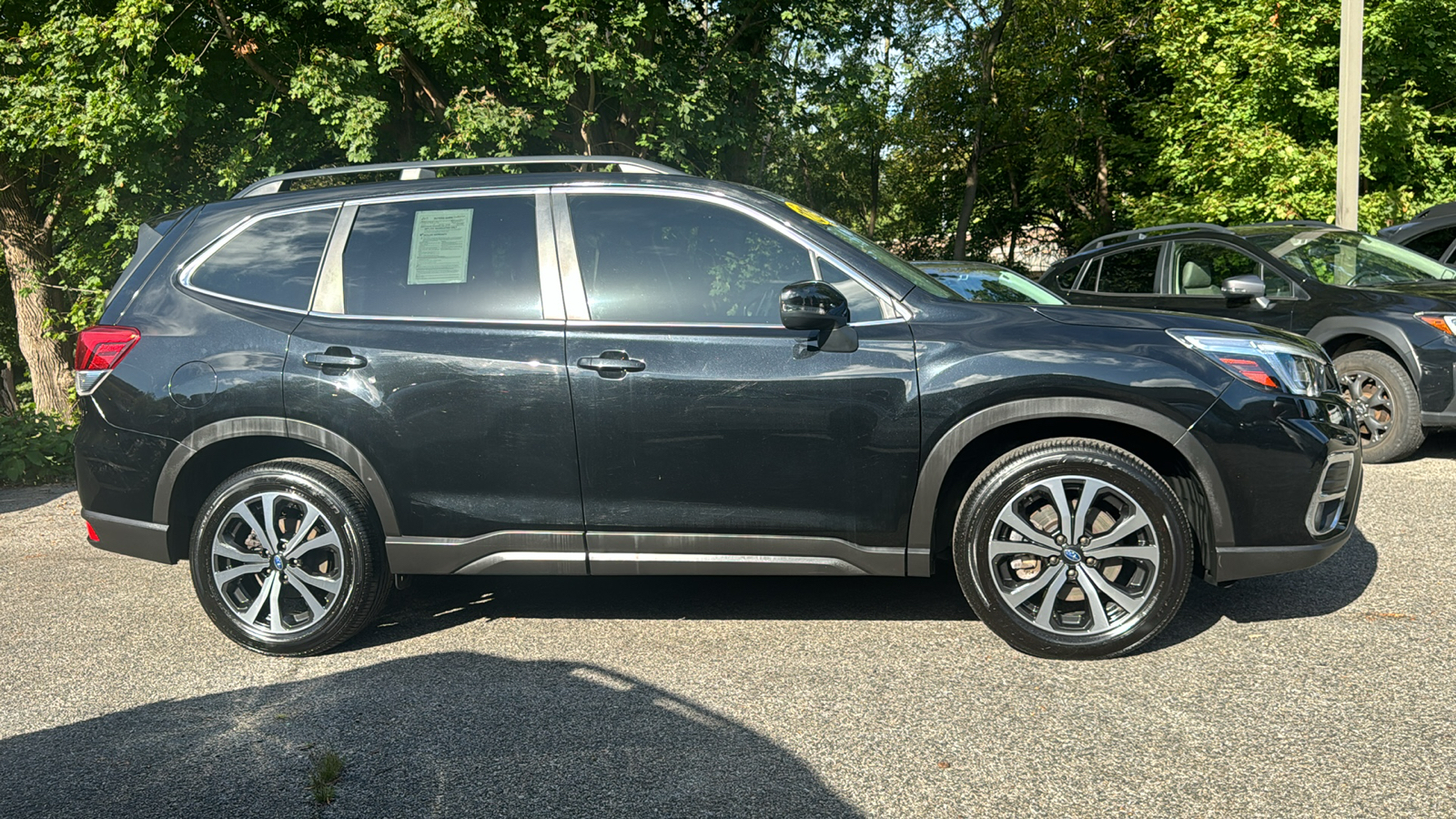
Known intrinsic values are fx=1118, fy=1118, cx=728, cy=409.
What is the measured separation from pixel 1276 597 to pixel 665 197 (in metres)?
3.11

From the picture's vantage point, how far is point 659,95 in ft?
51.4

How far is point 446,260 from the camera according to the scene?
443 centimetres

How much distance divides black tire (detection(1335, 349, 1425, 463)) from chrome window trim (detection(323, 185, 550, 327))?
5836 mm

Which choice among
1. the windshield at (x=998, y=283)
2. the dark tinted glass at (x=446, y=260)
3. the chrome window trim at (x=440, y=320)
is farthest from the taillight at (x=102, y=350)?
the windshield at (x=998, y=283)

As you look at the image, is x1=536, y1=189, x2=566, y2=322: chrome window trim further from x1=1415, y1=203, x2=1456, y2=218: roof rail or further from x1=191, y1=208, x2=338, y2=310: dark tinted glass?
x1=1415, y1=203, x2=1456, y2=218: roof rail

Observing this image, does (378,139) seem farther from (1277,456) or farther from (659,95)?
(1277,456)

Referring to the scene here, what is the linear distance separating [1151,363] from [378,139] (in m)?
14.4

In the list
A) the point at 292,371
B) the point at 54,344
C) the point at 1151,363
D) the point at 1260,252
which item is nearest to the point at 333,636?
the point at 292,371

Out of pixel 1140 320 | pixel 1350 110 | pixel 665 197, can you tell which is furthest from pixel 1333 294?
pixel 665 197

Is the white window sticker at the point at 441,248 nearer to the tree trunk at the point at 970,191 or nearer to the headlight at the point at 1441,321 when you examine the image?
→ the headlight at the point at 1441,321

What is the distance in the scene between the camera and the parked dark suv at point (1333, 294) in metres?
7.56

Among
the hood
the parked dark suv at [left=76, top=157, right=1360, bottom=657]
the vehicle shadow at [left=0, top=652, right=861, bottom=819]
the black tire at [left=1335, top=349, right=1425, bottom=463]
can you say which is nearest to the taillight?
the parked dark suv at [left=76, top=157, right=1360, bottom=657]

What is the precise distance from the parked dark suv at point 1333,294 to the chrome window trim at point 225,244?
509cm

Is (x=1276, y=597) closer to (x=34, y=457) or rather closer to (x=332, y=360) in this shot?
(x=332, y=360)
